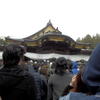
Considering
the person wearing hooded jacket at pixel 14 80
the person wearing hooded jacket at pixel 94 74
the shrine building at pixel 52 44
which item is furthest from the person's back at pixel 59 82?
the shrine building at pixel 52 44

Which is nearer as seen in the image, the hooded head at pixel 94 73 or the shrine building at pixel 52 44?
the hooded head at pixel 94 73

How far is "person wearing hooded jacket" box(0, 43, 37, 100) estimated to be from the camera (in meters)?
1.61

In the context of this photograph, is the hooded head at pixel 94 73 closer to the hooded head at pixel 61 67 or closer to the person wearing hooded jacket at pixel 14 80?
the person wearing hooded jacket at pixel 14 80

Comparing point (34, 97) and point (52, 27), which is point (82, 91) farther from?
point (52, 27)

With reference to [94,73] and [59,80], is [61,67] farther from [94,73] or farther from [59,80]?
[94,73]

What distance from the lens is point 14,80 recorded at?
161cm

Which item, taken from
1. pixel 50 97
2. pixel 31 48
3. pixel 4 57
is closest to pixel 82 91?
pixel 4 57

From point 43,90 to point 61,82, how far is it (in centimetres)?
134

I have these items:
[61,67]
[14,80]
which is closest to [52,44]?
[61,67]

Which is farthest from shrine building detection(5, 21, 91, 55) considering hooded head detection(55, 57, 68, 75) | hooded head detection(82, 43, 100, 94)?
hooded head detection(82, 43, 100, 94)

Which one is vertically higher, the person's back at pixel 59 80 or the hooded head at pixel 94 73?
the hooded head at pixel 94 73

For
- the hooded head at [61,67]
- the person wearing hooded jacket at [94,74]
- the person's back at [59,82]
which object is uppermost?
the person wearing hooded jacket at [94,74]

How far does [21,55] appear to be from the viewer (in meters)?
1.81

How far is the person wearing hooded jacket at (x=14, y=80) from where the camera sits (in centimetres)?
161
